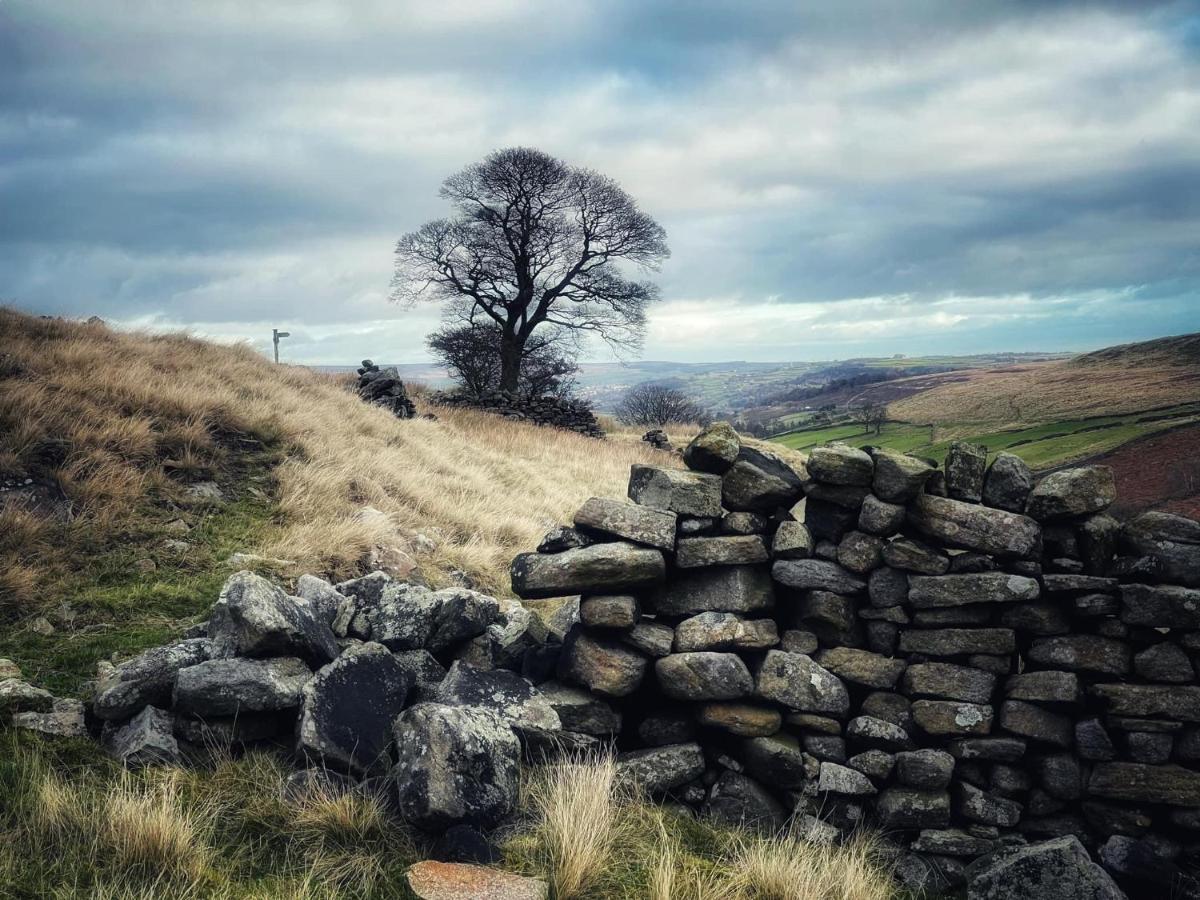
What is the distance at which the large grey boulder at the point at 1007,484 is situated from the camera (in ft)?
19.6

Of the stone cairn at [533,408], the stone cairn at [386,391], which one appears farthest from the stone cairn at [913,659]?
the stone cairn at [533,408]

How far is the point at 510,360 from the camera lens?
111 ft

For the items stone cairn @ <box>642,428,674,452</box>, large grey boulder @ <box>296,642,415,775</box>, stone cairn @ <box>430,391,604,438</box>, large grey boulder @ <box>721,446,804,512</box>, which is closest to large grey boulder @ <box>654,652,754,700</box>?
large grey boulder @ <box>721,446,804,512</box>

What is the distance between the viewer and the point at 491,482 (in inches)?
626

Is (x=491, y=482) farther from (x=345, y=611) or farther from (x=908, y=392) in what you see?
(x=908, y=392)

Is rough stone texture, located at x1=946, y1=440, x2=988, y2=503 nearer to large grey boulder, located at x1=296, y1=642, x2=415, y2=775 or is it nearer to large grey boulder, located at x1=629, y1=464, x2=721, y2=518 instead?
large grey boulder, located at x1=629, y1=464, x2=721, y2=518

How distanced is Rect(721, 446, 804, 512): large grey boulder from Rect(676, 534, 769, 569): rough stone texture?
0.35m

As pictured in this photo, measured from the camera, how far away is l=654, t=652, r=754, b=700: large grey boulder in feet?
19.2

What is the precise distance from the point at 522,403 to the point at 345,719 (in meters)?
26.2

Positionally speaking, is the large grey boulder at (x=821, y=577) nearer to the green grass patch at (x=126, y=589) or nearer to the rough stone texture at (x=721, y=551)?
the rough stone texture at (x=721, y=551)

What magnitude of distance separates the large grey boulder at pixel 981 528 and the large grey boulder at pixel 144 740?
5934mm

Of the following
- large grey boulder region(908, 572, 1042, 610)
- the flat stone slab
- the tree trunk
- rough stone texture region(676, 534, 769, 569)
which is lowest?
the flat stone slab

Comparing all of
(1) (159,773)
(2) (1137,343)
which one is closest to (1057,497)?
(1) (159,773)

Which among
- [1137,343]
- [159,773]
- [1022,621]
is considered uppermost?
[1137,343]
